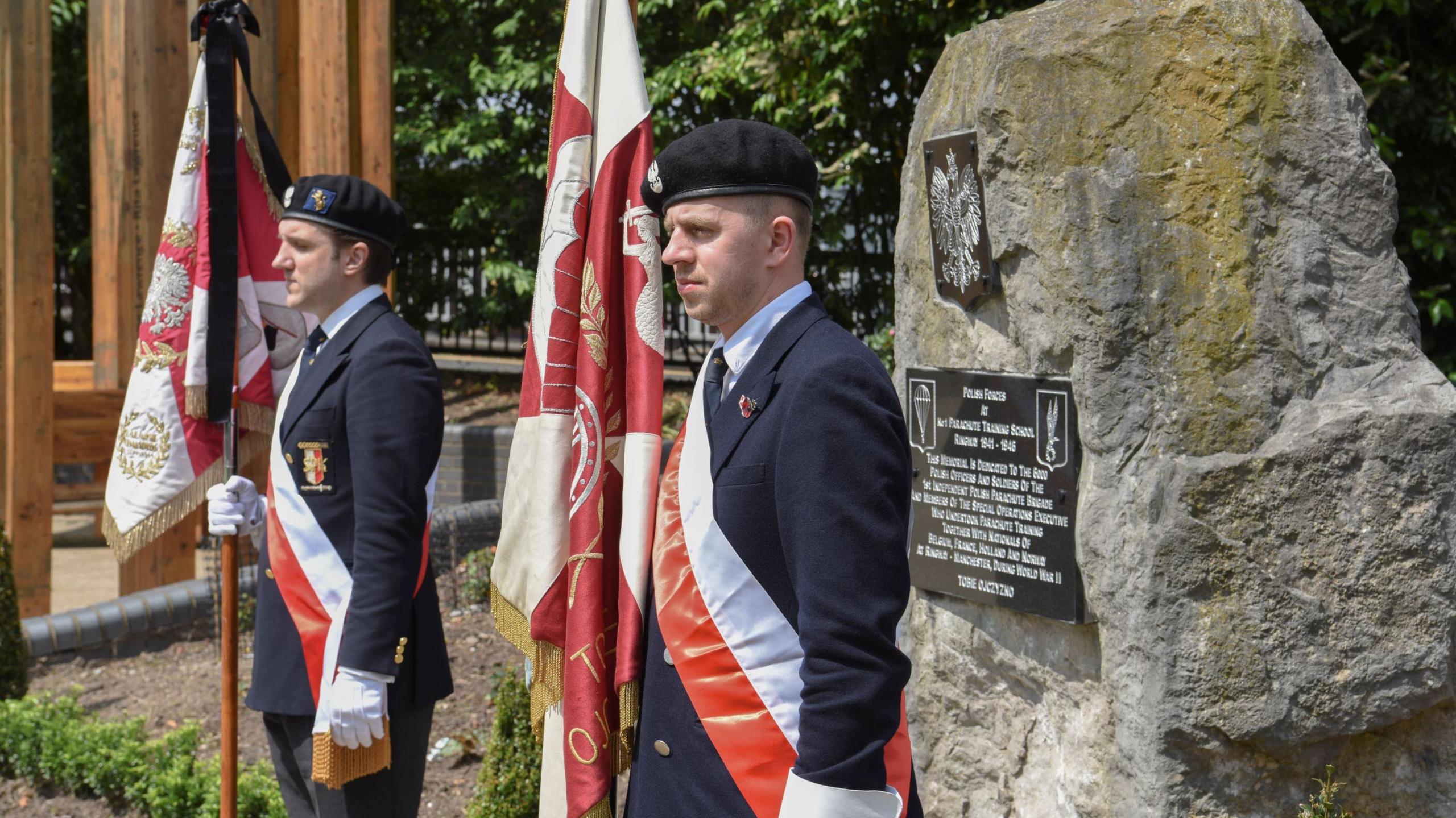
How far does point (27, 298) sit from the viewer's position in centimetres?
699

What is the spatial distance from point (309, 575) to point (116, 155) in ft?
15.8

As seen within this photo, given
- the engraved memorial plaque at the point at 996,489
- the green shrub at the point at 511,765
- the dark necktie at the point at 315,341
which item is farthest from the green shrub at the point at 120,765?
the engraved memorial plaque at the point at 996,489

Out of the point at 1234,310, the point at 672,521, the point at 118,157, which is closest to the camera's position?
the point at 672,521

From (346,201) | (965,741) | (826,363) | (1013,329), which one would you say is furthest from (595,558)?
(965,741)

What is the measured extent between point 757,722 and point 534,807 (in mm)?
2202

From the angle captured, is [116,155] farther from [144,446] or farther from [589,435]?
[589,435]

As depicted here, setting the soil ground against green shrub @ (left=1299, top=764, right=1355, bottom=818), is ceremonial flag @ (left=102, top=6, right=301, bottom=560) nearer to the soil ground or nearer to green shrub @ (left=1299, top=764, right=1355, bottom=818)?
the soil ground

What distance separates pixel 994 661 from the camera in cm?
376

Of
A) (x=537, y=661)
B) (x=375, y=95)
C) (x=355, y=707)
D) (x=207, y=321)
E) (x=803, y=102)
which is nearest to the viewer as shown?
(x=537, y=661)

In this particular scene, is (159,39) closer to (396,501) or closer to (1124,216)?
(396,501)

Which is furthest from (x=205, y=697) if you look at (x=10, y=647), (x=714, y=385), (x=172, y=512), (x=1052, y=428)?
(x=714, y=385)

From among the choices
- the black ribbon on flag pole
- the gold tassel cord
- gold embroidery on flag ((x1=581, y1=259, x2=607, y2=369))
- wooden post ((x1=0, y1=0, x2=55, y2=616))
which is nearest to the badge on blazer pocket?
gold embroidery on flag ((x1=581, y1=259, x2=607, y2=369))

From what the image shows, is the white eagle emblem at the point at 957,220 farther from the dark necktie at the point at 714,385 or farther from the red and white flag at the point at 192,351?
the red and white flag at the point at 192,351

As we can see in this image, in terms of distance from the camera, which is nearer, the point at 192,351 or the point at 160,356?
the point at 192,351
